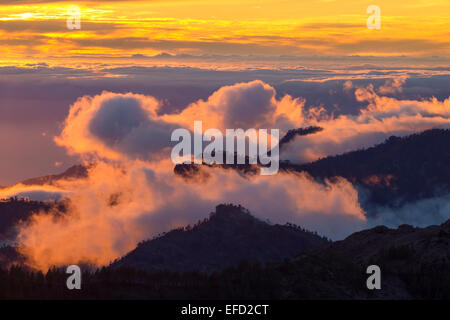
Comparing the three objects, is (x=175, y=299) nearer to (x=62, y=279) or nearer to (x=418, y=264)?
(x=62, y=279)

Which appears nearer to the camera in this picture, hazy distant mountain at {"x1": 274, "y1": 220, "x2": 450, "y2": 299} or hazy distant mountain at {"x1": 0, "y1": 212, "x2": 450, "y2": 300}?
hazy distant mountain at {"x1": 0, "y1": 212, "x2": 450, "y2": 300}

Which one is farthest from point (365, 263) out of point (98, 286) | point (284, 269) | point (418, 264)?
point (98, 286)

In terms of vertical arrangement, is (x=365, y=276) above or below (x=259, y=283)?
above

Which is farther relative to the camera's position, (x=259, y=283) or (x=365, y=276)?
(x=365, y=276)

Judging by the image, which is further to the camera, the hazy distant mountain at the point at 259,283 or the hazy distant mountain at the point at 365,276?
the hazy distant mountain at the point at 365,276

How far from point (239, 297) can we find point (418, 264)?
5512 cm
